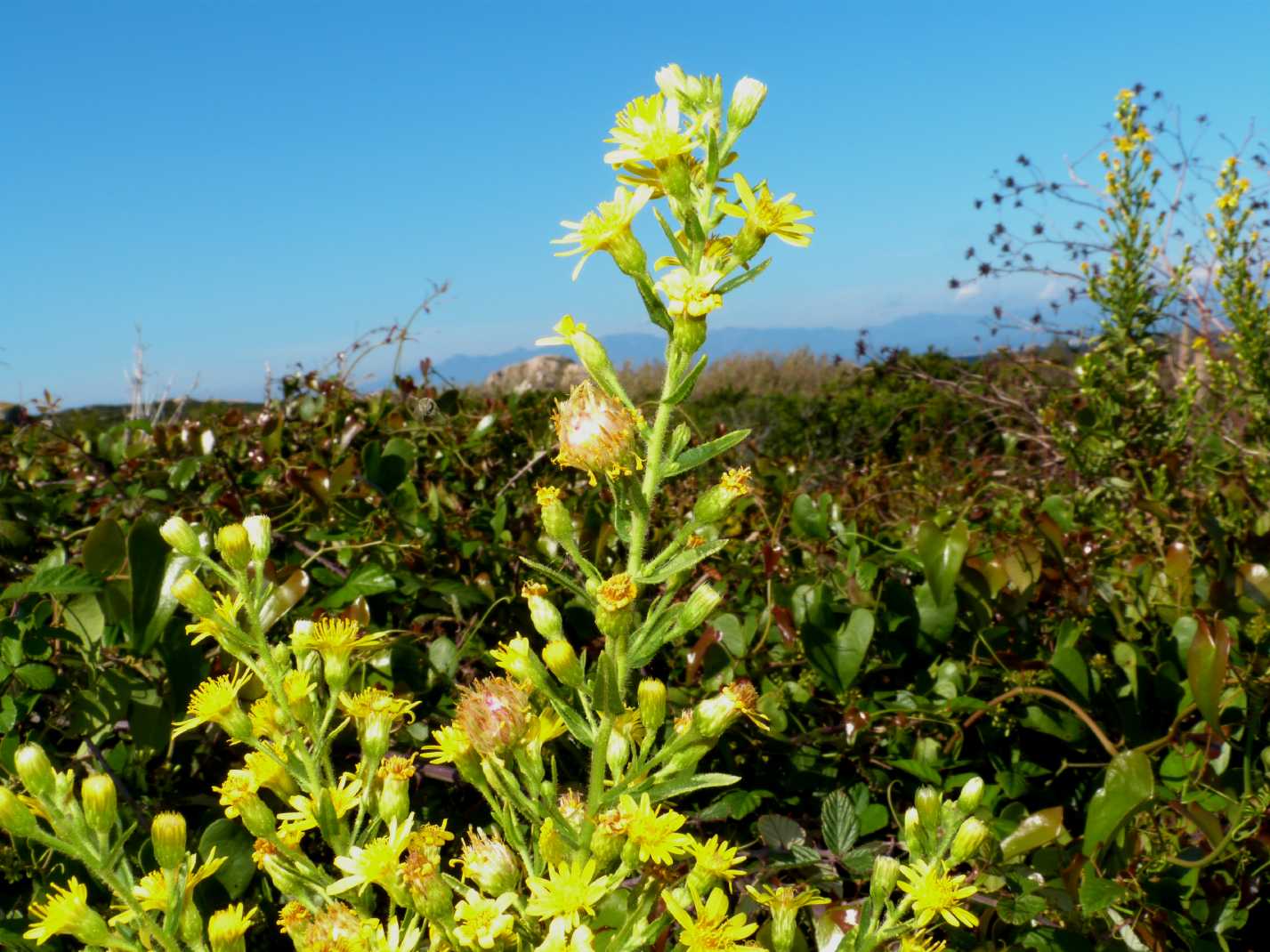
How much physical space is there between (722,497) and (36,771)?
88 centimetres

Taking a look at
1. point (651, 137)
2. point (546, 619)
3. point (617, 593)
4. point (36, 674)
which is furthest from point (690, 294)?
point (36, 674)

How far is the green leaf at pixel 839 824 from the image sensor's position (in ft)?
5.20

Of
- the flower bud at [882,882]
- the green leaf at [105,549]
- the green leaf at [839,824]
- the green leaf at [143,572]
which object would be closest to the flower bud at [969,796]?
the flower bud at [882,882]

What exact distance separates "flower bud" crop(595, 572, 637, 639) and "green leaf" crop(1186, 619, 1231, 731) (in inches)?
42.1

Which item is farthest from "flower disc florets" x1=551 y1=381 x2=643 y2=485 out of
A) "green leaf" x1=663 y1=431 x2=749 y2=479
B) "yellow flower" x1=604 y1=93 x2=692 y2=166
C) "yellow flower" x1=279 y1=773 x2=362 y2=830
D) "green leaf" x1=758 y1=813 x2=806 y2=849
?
"green leaf" x1=758 y1=813 x2=806 y2=849

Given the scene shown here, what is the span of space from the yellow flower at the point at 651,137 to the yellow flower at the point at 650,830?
72 cm

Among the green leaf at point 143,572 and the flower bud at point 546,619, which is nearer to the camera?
the flower bud at point 546,619

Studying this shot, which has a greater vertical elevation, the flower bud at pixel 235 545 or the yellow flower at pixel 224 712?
the flower bud at pixel 235 545

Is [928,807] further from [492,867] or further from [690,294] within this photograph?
[690,294]

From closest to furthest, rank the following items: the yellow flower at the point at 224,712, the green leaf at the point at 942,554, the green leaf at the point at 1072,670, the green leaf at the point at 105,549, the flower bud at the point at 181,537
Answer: the yellow flower at the point at 224,712
the flower bud at the point at 181,537
the green leaf at the point at 105,549
the green leaf at the point at 1072,670
the green leaf at the point at 942,554

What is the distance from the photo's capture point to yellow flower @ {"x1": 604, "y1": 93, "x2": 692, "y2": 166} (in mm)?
1169

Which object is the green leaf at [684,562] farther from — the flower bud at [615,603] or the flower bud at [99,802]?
the flower bud at [99,802]

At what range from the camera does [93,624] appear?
1.74 metres

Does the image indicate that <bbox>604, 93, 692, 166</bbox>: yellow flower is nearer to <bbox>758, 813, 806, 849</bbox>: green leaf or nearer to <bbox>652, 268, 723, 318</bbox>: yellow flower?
<bbox>652, 268, 723, 318</bbox>: yellow flower
